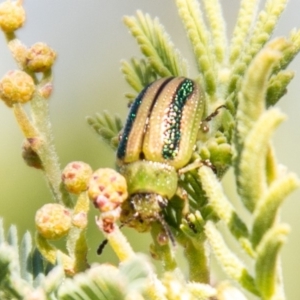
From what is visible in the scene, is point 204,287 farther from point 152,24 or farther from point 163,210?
point 152,24

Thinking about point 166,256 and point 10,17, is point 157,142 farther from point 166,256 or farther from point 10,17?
point 10,17

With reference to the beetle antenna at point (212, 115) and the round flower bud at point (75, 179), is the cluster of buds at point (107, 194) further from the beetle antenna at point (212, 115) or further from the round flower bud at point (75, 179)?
the beetle antenna at point (212, 115)

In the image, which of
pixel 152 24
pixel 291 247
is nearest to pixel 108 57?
pixel 291 247

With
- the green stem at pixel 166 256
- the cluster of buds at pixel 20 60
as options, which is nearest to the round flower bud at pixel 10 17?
the cluster of buds at pixel 20 60

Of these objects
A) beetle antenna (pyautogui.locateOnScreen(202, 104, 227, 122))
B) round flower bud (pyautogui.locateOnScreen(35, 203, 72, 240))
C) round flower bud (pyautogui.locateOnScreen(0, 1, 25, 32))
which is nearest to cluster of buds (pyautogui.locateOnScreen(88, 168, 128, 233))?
round flower bud (pyautogui.locateOnScreen(35, 203, 72, 240))

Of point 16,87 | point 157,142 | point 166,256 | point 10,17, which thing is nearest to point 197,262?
point 166,256
